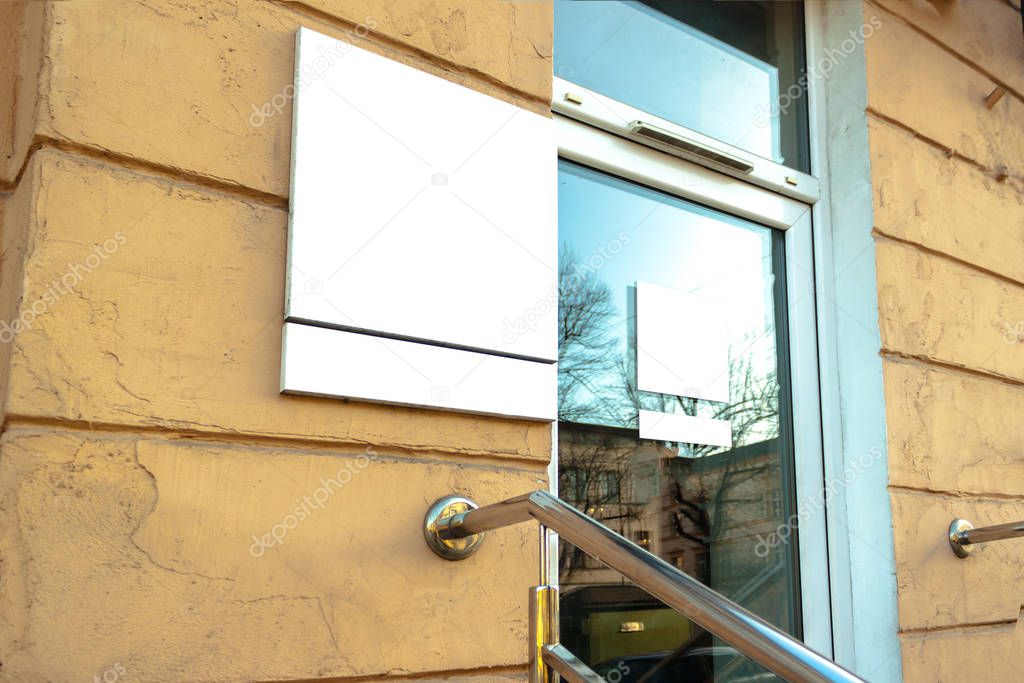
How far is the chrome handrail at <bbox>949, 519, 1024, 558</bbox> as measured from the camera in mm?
2439

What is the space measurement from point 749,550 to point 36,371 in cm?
176

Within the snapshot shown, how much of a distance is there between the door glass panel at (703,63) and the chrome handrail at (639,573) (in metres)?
1.24

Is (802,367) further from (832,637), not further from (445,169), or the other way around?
(445,169)

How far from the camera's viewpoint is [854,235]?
2648 mm

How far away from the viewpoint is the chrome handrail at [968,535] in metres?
2.44

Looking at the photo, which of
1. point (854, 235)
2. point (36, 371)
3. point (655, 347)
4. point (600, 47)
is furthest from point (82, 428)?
point (854, 235)
